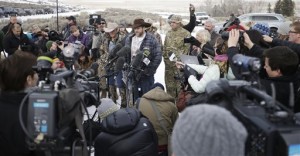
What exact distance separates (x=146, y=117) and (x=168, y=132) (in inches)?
11.5

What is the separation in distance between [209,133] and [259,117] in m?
0.51

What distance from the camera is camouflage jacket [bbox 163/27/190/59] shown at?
6.50 m

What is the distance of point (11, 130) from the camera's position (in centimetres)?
227

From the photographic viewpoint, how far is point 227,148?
1.34 metres

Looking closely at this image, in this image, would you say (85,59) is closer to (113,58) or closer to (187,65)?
(113,58)

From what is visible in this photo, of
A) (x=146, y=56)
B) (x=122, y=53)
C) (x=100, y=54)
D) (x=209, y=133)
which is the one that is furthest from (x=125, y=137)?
(x=100, y=54)

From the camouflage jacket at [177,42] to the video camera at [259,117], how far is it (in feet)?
15.0

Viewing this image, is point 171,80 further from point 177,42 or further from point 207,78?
point 207,78

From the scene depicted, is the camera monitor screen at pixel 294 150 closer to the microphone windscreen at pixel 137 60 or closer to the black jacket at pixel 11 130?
the black jacket at pixel 11 130

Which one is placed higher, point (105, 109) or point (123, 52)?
point (123, 52)

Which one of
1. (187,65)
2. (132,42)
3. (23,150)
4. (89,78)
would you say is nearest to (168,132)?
(187,65)

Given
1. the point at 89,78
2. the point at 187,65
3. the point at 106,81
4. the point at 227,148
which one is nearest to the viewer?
the point at 227,148

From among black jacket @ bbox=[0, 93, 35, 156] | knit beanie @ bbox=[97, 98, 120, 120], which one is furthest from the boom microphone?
black jacket @ bbox=[0, 93, 35, 156]

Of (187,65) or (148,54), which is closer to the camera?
(187,65)
